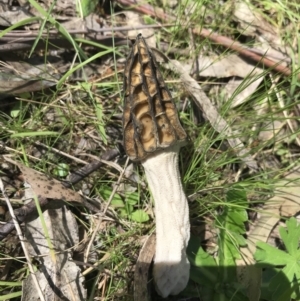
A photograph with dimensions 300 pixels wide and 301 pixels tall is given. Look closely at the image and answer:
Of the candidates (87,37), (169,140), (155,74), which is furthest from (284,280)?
(87,37)

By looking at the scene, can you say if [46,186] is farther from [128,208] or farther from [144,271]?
[144,271]

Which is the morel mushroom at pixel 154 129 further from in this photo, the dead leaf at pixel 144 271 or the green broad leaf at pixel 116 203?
the green broad leaf at pixel 116 203

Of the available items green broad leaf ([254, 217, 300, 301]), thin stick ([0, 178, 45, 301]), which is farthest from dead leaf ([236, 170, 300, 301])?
thin stick ([0, 178, 45, 301])

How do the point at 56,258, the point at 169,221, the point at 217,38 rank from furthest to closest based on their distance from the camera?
the point at 217,38, the point at 56,258, the point at 169,221

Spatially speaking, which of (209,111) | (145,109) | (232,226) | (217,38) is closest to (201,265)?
(232,226)

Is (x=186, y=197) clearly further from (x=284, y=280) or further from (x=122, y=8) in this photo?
(x=122, y=8)

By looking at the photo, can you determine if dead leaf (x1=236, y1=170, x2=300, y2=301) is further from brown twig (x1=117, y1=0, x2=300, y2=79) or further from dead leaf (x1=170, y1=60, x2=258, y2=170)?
brown twig (x1=117, y1=0, x2=300, y2=79)
